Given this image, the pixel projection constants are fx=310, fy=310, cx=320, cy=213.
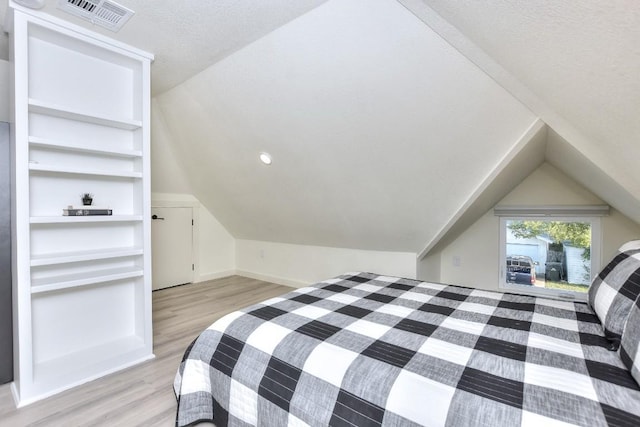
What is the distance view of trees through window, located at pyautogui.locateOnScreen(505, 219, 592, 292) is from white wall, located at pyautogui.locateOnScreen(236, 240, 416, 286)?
121cm

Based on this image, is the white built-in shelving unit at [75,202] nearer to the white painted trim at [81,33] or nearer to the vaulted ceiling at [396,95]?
the white painted trim at [81,33]

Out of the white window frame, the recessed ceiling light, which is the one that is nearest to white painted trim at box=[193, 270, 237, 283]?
the recessed ceiling light

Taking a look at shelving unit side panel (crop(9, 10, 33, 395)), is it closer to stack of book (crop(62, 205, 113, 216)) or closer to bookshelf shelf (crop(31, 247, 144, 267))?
bookshelf shelf (crop(31, 247, 144, 267))

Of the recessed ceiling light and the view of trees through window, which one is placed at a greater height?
the recessed ceiling light

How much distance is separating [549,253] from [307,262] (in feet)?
9.34

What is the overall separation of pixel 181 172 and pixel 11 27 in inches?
90.4

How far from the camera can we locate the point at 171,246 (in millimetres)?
4281

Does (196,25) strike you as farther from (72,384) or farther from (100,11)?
(72,384)

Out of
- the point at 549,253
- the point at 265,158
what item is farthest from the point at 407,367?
the point at 549,253

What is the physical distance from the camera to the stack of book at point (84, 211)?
85.5 inches

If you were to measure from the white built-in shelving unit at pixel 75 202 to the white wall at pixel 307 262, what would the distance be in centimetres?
220

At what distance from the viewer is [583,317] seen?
155 cm

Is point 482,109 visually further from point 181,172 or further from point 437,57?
point 181,172

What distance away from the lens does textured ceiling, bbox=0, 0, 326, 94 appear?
5.79 ft
